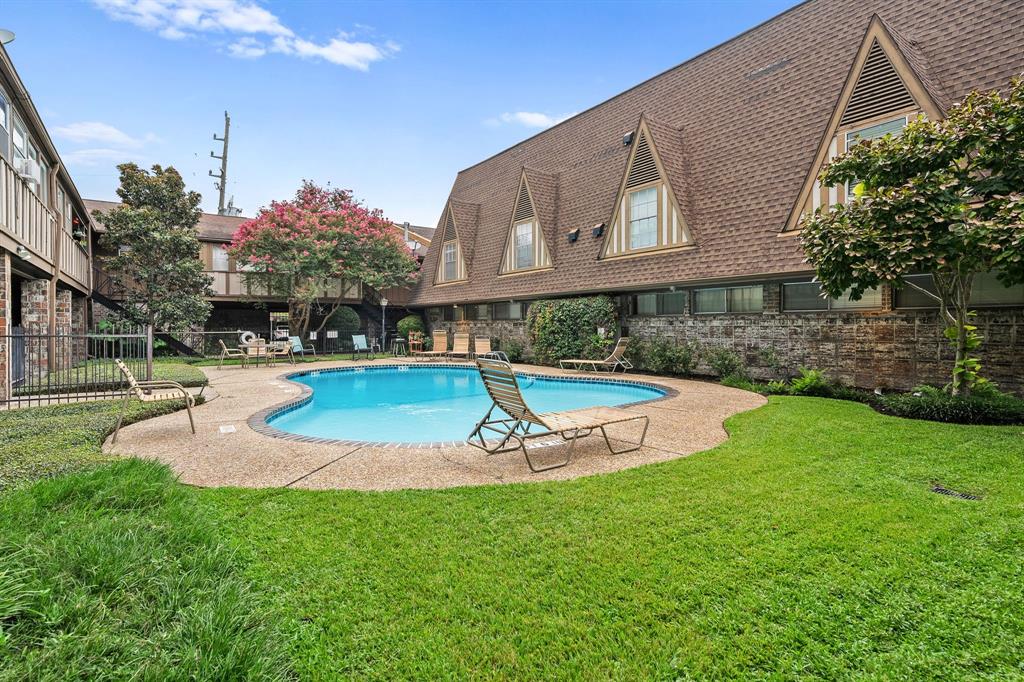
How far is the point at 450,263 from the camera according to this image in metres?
22.8

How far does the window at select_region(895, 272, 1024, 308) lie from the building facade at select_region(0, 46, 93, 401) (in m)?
15.7

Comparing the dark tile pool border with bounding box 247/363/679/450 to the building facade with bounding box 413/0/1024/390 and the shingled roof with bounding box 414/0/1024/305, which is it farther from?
the shingled roof with bounding box 414/0/1024/305

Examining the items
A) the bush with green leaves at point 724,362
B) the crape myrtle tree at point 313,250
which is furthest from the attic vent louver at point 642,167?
the crape myrtle tree at point 313,250

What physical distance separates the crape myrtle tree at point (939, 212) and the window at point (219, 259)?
82.1 feet

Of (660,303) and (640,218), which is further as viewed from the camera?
(640,218)

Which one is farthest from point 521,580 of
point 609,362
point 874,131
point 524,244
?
point 524,244

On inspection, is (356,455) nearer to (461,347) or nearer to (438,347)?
(461,347)

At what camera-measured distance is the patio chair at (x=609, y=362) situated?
569 inches

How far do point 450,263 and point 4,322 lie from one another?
15961mm

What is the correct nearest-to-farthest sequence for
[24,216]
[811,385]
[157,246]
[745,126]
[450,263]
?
[24,216]
[811,385]
[745,126]
[157,246]
[450,263]

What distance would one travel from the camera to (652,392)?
11.6m

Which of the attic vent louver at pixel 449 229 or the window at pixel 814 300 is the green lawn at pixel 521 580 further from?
the attic vent louver at pixel 449 229

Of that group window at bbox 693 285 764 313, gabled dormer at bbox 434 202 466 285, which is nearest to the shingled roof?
window at bbox 693 285 764 313

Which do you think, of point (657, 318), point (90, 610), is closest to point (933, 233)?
point (657, 318)
